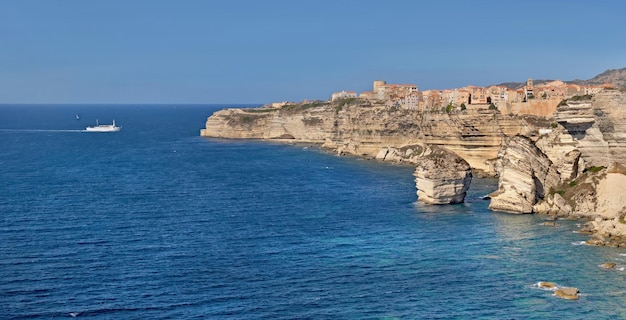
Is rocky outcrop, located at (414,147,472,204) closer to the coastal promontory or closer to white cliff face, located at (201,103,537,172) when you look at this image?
the coastal promontory

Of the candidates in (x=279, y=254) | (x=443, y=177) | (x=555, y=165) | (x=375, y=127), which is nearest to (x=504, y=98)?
(x=375, y=127)

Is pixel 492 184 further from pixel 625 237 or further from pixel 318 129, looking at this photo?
pixel 318 129

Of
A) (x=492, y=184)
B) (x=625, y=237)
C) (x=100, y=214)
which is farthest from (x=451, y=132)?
(x=100, y=214)

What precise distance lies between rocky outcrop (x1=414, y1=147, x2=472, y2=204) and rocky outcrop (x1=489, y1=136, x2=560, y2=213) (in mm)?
4023

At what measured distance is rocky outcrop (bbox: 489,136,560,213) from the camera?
232 ft

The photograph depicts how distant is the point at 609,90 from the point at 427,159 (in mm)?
20360

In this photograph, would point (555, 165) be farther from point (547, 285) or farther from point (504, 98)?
point (504, 98)

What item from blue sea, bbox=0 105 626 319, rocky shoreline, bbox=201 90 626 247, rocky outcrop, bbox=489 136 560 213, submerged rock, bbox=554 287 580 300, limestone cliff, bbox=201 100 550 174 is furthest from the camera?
limestone cliff, bbox=201 100 550 174

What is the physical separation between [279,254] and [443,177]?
2700 cm

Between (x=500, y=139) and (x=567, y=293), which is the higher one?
(x=500, y=139)

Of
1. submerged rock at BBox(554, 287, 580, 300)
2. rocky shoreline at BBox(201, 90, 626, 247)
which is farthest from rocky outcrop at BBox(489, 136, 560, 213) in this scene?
submerged rock at BBox(554, 287, 580, 300)

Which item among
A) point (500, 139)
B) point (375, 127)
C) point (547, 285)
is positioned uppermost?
point (375, 127)

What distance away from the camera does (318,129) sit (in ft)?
542

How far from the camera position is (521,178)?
70750 mm
